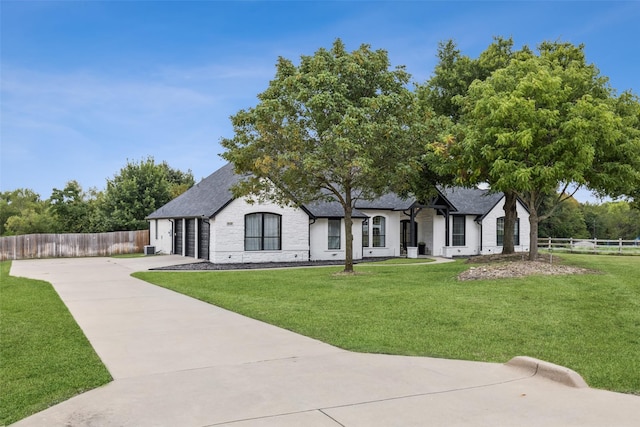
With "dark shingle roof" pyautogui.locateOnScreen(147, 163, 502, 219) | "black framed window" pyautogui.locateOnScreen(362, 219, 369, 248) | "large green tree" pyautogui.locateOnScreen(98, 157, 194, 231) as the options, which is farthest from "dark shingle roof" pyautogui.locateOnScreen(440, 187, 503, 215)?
"large green tree" pyautogui.locateOnScreen(98, 157, 194, 231)

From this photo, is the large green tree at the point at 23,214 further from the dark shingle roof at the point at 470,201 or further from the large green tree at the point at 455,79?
the large green tree at the point at 455,79

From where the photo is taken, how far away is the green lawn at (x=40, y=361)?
5.44m

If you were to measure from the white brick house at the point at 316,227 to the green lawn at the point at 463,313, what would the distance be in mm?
8266

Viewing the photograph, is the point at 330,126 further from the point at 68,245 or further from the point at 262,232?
the point at 68,245

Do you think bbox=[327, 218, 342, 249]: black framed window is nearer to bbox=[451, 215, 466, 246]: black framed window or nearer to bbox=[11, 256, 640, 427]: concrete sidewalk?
bbox=[451, 215, 466, 246]: black framed window

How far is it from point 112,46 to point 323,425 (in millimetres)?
15773

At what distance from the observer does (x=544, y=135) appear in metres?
16.7

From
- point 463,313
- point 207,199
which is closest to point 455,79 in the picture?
point 207,199

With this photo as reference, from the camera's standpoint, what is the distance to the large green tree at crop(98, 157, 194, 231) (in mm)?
41991

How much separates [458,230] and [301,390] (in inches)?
1173

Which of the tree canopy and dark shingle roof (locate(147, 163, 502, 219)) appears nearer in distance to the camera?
the tree canopy

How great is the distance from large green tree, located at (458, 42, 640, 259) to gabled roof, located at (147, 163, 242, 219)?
41.1 ft

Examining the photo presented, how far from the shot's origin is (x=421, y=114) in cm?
2002

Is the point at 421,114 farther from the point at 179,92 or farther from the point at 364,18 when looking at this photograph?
the point at 179,92
